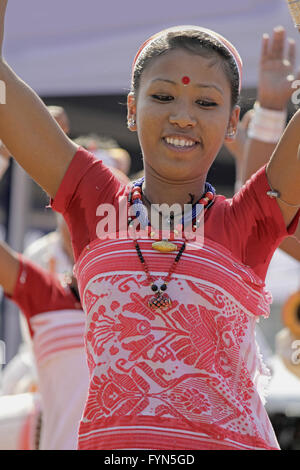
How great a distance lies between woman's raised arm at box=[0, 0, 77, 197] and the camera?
1718 mm

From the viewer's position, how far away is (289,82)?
2.24 m

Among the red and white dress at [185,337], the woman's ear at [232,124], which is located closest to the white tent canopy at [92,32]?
the woman's ear at [232,124]

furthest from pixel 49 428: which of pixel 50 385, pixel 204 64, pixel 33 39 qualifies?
pixel 33 39

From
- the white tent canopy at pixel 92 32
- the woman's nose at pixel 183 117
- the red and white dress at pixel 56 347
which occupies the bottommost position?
the red and white dress at pixel 56 347

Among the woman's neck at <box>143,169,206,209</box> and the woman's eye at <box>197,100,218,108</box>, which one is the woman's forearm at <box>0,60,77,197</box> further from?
the woman's eye at <box>197,100,218,108</box>

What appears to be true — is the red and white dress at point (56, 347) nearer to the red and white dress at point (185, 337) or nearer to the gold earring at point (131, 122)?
the gold earring at point (131, 122)

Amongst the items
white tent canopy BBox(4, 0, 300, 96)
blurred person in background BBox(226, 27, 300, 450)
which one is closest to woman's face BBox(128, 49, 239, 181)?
blurred person in background BBox(226, 27, 300, 450)

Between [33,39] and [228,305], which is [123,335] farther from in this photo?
[33,39]

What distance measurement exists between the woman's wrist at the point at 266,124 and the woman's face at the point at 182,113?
654 millimetres

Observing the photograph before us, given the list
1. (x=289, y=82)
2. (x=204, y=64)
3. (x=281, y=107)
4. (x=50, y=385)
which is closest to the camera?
(x=204, y=64)

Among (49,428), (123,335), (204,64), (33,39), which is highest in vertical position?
(33,39)

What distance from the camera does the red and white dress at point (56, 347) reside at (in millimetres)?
3035

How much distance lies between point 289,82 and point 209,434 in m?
1.12
